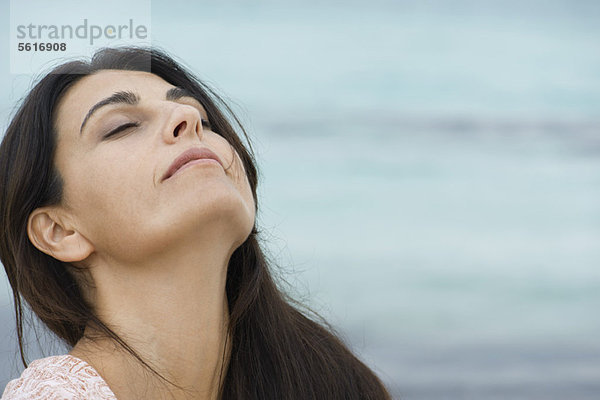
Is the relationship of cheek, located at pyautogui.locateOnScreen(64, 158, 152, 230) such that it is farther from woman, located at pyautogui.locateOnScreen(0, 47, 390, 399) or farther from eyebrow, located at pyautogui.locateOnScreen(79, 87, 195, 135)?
eyebrow, located at pyautogui.locateOnScreen(79, 87, 195, 135)

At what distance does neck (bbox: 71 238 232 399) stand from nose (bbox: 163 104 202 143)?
14.2 inches

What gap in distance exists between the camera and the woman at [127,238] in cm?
247

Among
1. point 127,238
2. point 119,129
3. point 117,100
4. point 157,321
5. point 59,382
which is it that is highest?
point 117,100

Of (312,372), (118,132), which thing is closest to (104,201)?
(118,132)

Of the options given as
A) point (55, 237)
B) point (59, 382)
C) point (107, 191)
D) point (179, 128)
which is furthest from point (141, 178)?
point (59, 382)

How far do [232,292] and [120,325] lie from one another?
56 cm

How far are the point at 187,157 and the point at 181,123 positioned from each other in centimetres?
16

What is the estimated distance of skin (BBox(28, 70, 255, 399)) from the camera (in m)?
2.48

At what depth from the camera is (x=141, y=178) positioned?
248 centimetres

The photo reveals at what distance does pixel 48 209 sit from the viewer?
2688 mm

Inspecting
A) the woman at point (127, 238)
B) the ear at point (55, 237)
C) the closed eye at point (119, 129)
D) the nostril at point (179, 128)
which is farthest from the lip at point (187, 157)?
the ear at point (55, 237)

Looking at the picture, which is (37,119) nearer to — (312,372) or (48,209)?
(48,209)

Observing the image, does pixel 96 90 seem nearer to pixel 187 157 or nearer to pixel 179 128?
pixel 179 128

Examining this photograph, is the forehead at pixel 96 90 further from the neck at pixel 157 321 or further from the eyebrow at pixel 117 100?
the neck at pixel 157 321
